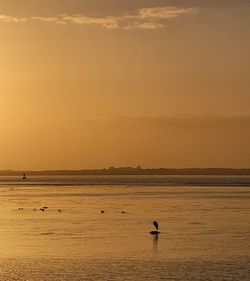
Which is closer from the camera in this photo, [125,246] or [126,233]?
[125,246]

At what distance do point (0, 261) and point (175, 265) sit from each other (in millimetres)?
8505

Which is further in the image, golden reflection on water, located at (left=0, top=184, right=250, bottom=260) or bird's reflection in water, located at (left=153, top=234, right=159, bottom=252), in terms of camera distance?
bird's reflection in water, located at (left=153, top=234, right=159, bottom=252)

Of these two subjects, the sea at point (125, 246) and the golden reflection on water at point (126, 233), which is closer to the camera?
the sea at point (125, 246)

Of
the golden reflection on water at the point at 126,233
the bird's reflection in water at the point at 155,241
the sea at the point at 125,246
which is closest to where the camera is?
the sea at the point at 125,246

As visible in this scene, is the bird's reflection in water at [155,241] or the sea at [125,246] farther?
the bird's reflection in water at [155,241]

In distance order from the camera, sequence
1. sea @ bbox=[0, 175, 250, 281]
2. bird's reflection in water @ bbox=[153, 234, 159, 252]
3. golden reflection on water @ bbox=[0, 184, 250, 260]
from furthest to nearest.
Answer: bird's reflection in water @ bbox=[153, 234, 159, 252], golden reflection on water @ bbox=[0, 184, 250, 260], sea @ bbox=[0, 175, 250, 281]

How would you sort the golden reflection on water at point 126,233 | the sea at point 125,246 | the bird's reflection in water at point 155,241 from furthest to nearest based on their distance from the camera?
the bird's reflection in water at point 155,241, the golden reflection on water at point 126,233, the sea at point 125,246

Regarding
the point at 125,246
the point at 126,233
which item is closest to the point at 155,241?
the point at 125,246

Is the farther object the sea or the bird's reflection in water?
the bird's reflection in water

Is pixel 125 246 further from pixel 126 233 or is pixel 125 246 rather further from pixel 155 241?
pixel 126 233

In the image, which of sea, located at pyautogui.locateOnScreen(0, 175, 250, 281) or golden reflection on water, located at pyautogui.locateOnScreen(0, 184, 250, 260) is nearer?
sea, located at pyautogui.locateOnScreen(0, 175, 250, 281)

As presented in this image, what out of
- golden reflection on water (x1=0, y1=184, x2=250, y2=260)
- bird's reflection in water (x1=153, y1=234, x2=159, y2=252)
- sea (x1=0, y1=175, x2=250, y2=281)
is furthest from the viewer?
bird's reflection in water (x1=153, y1=234, x2=159, y2=252)

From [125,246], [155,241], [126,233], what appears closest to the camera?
[125,246]

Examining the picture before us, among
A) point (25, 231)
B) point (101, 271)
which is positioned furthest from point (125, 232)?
point (101, 271)
